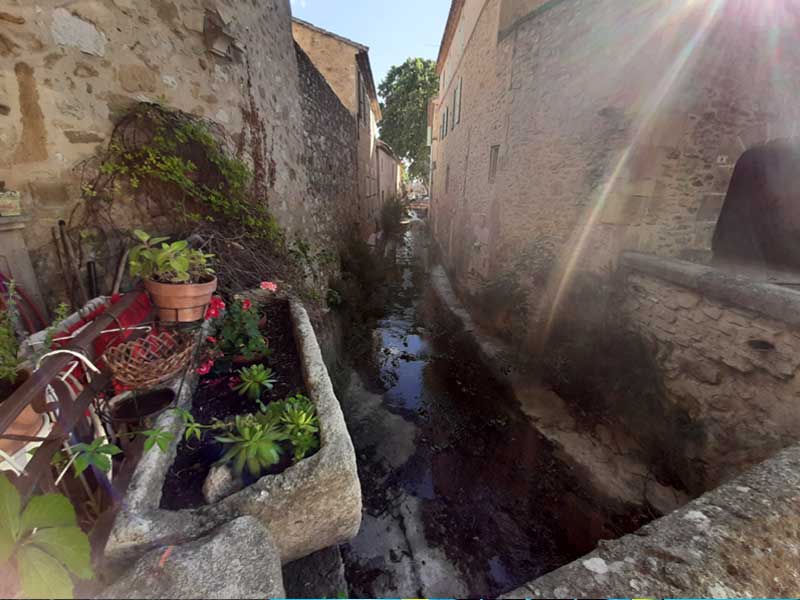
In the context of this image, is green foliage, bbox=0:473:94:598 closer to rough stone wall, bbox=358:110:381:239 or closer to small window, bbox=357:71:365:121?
rough stone wall, bbox=358:110:381:239

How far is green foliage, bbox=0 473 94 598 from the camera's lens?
0.71m

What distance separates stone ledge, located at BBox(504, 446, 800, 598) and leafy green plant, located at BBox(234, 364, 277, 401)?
150 cm

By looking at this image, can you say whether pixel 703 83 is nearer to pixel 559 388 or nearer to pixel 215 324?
pixel 559 388

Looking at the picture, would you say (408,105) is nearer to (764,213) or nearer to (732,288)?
(764,213)

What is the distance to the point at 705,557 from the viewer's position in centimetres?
111

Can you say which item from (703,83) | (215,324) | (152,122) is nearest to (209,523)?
(215,324)

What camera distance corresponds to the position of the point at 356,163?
360 inches

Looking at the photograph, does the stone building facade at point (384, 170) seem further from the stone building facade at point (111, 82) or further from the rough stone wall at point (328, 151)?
the stone building facade at point (111, 82)

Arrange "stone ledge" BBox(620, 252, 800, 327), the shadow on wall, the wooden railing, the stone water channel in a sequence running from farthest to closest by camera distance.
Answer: the shadow on wall
the stone water channel
"stone ledge" BBox(620, 252, 800, 327)
the wooden railing

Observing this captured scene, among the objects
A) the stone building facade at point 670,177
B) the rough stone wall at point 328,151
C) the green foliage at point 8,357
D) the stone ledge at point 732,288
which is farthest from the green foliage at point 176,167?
the stone building facade at point 670,177

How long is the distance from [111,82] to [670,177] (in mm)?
5679

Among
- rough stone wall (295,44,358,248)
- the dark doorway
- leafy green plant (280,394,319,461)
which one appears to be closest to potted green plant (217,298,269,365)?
leafy green plant (280,394,319,461)

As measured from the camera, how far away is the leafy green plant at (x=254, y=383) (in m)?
1.83

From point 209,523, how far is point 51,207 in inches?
82.5
